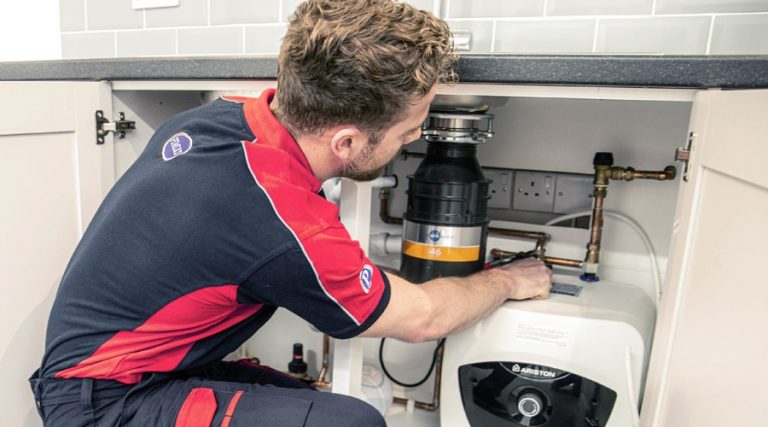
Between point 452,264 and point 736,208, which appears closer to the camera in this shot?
point 736,208

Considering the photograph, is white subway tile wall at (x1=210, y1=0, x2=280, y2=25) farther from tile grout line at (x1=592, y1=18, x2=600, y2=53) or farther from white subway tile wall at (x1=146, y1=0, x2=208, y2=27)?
tile grout line at (x1=592, y1=18, x2=600, y2=53)

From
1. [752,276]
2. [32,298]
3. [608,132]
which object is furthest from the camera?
[608,132]

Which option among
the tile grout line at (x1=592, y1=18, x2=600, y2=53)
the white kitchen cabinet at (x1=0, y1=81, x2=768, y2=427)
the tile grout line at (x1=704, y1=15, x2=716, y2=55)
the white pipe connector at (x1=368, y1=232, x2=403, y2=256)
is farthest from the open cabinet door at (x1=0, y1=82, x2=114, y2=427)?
the tile grout line at (x1=704, y1=15, x2=716, y2=55)

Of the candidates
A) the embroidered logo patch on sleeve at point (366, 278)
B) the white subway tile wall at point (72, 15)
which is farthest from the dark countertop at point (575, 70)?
the white subway tile wall at point (72, 15)

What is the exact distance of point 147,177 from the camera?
0.72m

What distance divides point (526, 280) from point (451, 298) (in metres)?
0.19

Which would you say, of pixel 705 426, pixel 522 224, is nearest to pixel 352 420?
pixel 705 426

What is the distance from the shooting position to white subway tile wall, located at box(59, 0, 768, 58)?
119cm

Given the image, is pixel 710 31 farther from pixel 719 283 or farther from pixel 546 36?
pixel 719 283

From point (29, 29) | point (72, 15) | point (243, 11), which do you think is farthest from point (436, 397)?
point (29, 29)

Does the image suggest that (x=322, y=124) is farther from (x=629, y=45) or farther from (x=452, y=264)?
(x=629, y=45)

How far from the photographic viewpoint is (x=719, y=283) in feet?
1.98

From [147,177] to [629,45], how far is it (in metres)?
1.05

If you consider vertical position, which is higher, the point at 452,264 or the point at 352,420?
the point at 452,264
